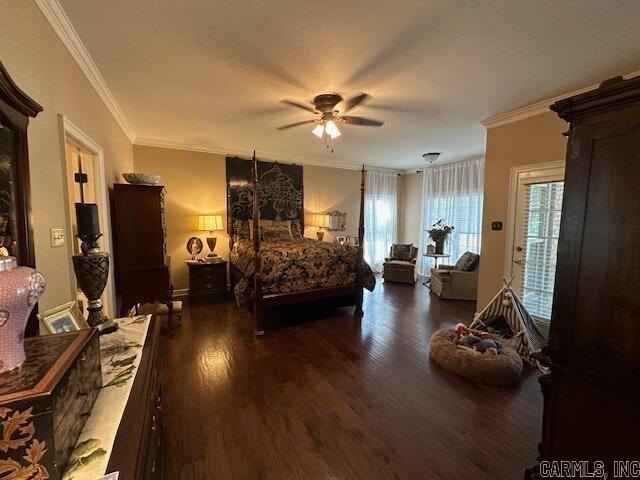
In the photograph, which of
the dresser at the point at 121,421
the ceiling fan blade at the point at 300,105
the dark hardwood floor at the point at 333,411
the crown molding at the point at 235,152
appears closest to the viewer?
the dresser at the point at 121,421

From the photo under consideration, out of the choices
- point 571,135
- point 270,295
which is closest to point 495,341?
point 571,135

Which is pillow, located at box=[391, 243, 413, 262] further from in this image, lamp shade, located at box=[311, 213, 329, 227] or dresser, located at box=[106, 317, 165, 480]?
dresser, located at box=[106, 317, 165, 480]

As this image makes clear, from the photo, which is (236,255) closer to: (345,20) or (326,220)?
(326,220)

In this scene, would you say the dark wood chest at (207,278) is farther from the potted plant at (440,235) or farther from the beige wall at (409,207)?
the beige wall at (409,207)

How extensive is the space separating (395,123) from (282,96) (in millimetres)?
1576

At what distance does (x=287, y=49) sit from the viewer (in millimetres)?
1964

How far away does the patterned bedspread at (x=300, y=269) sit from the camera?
3.25 meters

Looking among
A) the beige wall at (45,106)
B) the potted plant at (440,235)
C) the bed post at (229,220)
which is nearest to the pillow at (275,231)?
the bed post at (229,220)

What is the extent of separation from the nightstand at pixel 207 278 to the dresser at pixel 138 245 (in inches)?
47.3

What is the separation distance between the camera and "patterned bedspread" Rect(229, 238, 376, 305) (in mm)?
3254

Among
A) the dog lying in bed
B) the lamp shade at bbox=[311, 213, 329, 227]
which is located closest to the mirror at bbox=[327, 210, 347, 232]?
the lamp shade at bbox=[311, 213, 329, 227]

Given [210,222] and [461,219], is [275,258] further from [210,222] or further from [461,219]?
[461,219]

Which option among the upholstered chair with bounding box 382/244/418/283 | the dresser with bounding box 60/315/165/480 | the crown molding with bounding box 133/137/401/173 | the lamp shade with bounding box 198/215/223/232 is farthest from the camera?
the upholstered chair with bounding box 382/244/418/283

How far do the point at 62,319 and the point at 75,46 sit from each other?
1.89m
